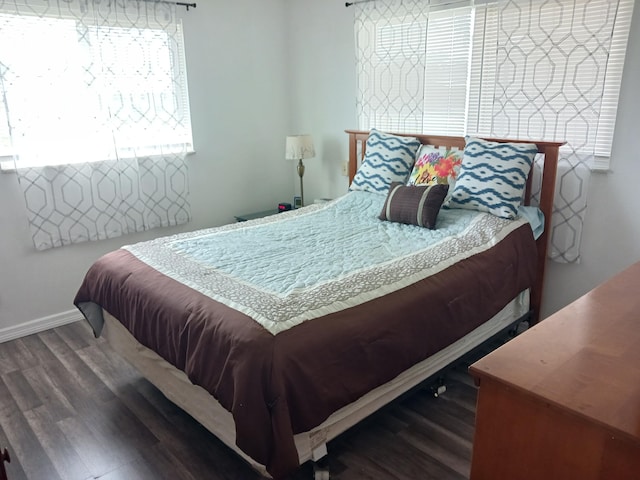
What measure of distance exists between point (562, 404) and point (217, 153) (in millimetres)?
3370

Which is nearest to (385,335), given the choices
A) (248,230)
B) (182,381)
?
(182,381)

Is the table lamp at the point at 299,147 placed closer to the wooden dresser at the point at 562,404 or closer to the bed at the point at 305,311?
the bed at the point at 305,311

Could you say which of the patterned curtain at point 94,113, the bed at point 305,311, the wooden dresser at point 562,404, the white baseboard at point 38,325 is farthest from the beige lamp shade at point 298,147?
the wooden dresser at point 562,404

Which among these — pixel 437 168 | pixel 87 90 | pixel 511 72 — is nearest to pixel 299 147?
pixel 437 168

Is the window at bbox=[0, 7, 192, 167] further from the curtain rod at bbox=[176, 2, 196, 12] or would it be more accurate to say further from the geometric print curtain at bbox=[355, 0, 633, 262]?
the geometric print curtain at bbox=[355, 0, 633, 262]

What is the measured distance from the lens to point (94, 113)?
3.16 m

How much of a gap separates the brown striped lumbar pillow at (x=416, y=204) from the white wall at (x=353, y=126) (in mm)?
878

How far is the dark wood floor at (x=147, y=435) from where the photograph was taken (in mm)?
1928

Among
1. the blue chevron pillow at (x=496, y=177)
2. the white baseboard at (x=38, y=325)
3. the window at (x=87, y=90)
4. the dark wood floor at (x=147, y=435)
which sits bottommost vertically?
the dark wood floor at (x=147, y=435)

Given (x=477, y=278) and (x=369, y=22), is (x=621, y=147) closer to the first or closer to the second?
(x=477, y=278)

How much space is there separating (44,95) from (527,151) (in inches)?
113

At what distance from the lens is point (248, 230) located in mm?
2803

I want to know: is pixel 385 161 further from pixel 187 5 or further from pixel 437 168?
pixel 187 5

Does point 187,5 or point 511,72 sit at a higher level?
point 187,5
